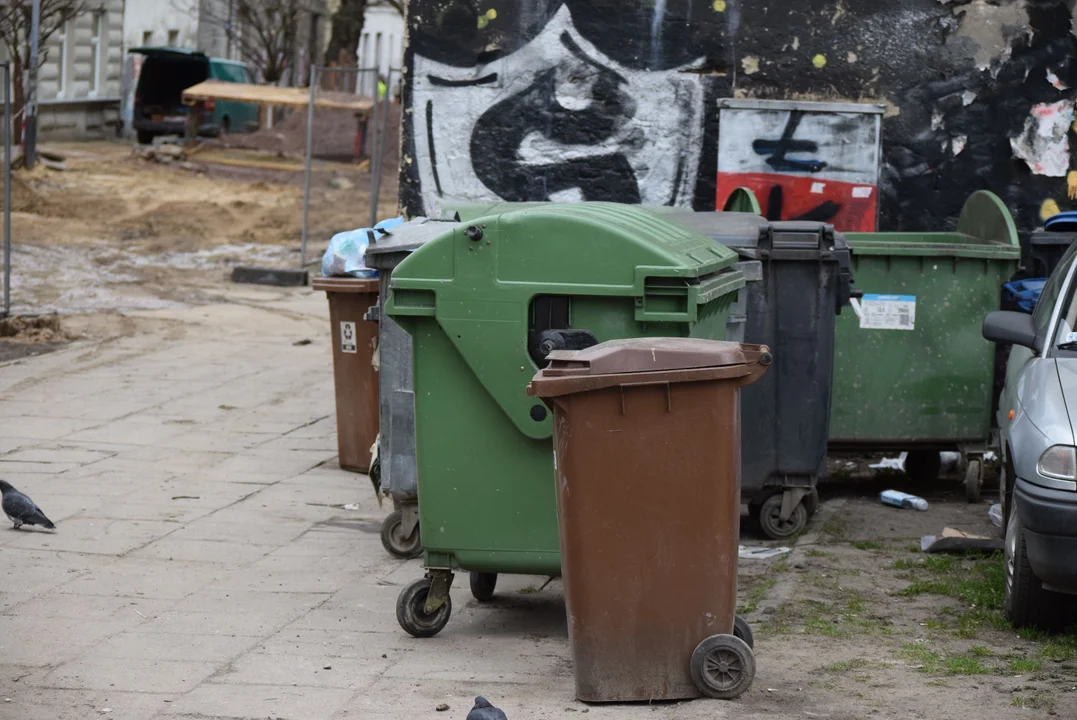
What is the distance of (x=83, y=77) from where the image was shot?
34375mm

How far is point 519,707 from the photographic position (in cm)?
466

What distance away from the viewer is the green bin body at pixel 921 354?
8.09 metres

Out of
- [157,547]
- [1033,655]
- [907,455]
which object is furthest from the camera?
[907,455]

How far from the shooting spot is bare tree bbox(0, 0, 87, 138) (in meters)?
24.1

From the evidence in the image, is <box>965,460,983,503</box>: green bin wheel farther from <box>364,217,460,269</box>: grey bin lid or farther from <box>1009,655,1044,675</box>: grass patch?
<box>364,217,460,269</box>: grey bin lid

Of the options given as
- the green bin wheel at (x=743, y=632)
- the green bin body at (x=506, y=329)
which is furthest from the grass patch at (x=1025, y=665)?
the green bin body at (x=506, y=329)

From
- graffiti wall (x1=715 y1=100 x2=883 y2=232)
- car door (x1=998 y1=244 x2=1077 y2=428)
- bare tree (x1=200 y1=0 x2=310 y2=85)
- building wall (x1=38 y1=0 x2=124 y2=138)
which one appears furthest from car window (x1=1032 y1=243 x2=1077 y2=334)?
bare tree (x1=200 y1=0 x2=310 y2=85)

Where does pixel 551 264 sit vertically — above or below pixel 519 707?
above

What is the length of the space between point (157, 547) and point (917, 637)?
3.45 metres

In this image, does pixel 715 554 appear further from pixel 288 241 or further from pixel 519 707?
pixel 288 241

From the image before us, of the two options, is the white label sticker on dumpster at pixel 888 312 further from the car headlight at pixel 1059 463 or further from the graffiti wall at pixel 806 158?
the car headlight at pixel 1059 463

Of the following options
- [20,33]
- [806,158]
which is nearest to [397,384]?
[806,158]

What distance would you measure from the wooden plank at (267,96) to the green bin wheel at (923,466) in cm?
1832

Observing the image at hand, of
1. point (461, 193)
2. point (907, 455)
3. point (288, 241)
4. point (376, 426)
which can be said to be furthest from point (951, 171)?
point (288, 241)
